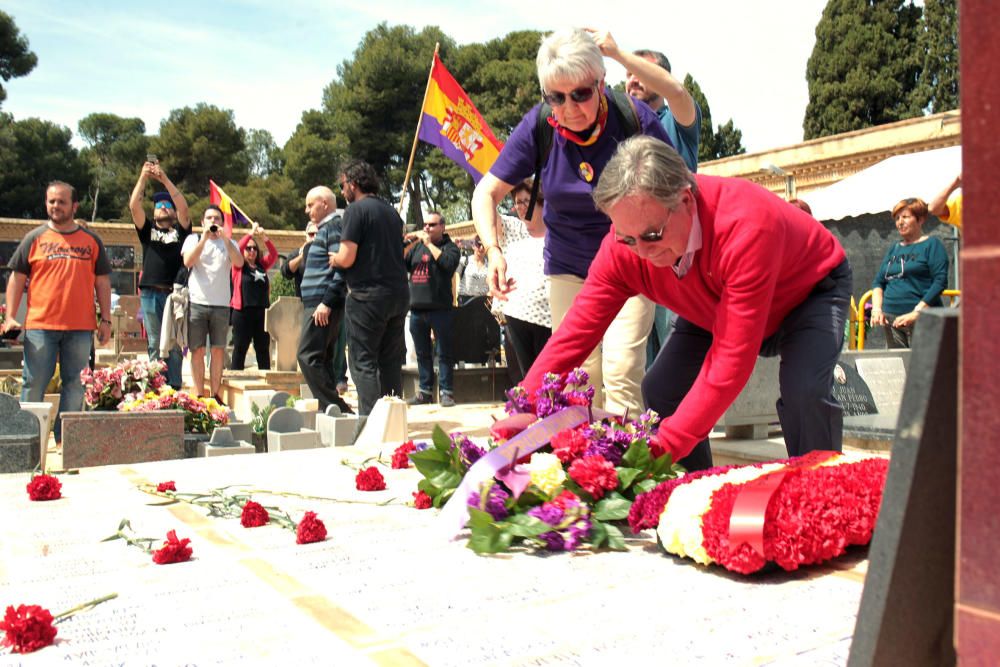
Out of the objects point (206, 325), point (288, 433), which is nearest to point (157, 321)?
point (206, 325)

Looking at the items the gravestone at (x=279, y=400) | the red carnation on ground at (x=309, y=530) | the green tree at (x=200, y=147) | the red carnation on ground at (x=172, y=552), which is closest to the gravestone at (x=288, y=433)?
the gravestone at (x=279, y=400)

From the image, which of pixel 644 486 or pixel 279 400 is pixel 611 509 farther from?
pixel 279 400

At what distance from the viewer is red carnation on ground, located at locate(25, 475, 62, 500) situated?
3270mm

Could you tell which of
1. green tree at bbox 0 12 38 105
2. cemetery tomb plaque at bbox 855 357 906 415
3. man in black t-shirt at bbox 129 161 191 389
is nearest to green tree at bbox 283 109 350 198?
green tree at bbox 0 12 38 105

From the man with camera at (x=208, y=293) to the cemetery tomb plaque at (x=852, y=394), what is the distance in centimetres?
495

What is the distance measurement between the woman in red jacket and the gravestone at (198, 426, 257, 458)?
506 cm

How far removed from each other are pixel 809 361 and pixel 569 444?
34.6 inches

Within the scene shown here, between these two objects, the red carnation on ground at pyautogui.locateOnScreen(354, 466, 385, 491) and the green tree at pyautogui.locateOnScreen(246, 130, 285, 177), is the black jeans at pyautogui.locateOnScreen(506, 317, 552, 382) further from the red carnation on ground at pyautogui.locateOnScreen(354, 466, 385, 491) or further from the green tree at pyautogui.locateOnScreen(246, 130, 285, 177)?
the green tree at pyautogui.locateOnScreen(246, 130, 285, 177)

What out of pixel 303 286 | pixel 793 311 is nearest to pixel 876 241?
pixel 303 286

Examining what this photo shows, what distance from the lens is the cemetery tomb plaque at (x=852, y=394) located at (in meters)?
5.34

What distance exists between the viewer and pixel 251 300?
34.6 ft

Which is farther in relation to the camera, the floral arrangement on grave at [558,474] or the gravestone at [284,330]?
the gravestone at [284,330]

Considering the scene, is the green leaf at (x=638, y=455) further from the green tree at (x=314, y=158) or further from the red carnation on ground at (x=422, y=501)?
the green tree at (x=314, y=158)

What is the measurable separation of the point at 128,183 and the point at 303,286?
1669 inches
